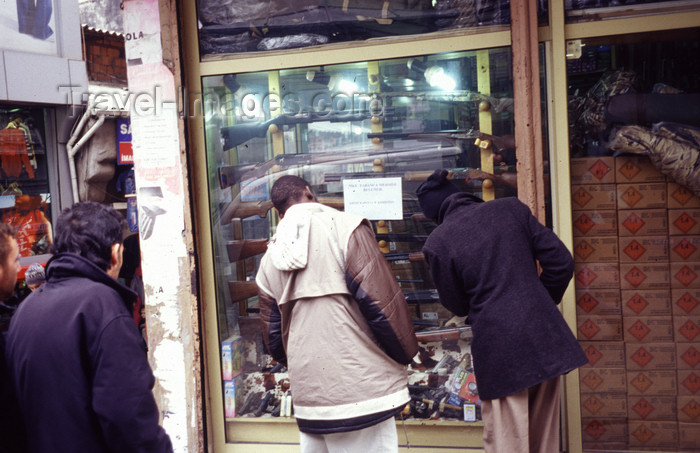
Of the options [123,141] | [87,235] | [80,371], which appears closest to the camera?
[80,371]

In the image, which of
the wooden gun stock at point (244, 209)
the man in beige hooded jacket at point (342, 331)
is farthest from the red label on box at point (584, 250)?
the wooden gun stock at point (244, 209)

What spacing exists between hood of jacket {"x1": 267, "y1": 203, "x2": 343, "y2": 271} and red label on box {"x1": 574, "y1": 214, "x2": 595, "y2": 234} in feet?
5.47

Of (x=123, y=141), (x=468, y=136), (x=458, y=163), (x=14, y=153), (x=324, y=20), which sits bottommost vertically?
(x=458, y=163)

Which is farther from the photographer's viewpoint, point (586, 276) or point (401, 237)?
point (401, 237)

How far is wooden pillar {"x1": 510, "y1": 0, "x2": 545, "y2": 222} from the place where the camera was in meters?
3.18

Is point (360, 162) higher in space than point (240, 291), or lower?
higher

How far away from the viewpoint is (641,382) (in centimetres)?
346

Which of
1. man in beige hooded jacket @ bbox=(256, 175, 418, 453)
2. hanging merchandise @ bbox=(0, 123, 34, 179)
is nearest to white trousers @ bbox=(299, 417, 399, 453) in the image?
man in beige hooded jacket @ bbox=(256, 175, 418, 453)

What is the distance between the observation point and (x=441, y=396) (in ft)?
11.8

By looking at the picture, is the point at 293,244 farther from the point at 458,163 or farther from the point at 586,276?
the point at 586,276

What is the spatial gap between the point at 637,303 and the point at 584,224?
1.77ft

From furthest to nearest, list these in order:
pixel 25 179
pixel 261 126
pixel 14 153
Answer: pixel 25 179 < pixel 14 153 < pixel 261 126

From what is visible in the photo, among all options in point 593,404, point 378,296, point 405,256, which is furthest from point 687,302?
point 378,296

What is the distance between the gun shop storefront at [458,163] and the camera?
3.33 metres
